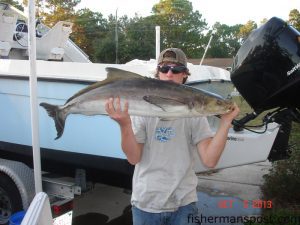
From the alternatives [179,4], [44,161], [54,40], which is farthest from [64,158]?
[179,4]

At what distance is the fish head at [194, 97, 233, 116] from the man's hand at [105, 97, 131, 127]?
1.16ft

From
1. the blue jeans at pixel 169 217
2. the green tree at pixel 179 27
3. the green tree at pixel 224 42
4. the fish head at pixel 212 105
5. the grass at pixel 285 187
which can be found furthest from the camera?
the green tree at pixel 224 42

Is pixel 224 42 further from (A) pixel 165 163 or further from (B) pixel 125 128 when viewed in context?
(B) pixel 125 128

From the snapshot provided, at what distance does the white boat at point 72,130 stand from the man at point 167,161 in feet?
4.24

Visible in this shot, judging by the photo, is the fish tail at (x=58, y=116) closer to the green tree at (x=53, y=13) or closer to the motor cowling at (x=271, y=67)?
the motor cowling at (x=271, y=67)

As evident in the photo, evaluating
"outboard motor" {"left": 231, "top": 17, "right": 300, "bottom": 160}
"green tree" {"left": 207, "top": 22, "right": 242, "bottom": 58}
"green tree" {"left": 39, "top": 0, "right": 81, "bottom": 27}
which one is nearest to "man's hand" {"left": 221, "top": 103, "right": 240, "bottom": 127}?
"outboard motor" {"left": 231, "top": 17, "right": 300, "bottom": 160}

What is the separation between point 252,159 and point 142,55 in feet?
88.3

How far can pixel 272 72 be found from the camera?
11.3 feet

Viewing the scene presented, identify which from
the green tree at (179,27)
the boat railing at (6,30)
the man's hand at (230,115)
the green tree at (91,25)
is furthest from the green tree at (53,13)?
the man's hand at (230,115)

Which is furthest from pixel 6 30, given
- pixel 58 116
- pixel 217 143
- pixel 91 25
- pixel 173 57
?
pixel 91 25

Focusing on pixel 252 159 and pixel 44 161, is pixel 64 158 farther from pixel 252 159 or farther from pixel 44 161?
pixel 252 159

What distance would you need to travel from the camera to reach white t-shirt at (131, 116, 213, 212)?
2312mm

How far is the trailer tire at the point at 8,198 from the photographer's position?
4.06 meters

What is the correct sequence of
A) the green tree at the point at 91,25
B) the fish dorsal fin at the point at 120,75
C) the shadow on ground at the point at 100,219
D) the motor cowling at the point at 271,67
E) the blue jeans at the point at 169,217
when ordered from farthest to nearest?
the green tree at the point at 91,25
the shadow on ground at the point at 100,219
the motor cowling at the point at 271,67
the blue jeans at the point at 169,217
the fish dorsal fin at the point at 120,75
